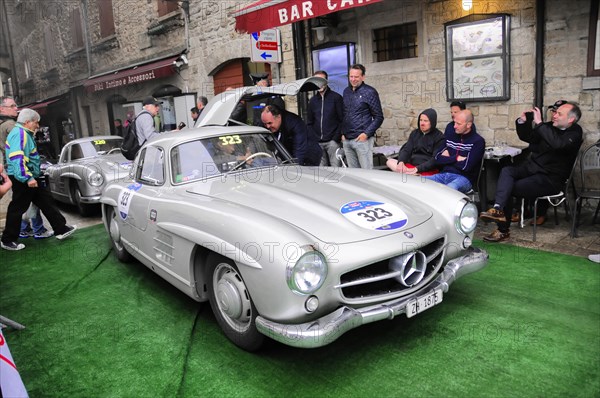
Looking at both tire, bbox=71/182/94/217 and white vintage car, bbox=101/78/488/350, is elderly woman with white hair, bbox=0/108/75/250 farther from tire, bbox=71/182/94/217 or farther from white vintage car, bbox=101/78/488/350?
white vintage car, bbox=101/78/488/350

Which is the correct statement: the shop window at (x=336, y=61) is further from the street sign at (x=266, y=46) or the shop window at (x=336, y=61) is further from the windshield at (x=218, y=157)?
the windshield at (x=218, y=157)

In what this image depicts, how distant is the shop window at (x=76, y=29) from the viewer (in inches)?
677

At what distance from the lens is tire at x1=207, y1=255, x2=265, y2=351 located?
2.88 m

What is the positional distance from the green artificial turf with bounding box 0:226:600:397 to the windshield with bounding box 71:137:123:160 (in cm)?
417

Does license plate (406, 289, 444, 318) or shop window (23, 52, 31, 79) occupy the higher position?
shop window (23, 52, 31, 79)

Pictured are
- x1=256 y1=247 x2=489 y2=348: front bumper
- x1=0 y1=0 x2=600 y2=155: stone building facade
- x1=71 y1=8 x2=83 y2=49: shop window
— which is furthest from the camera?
x1=71 y1=8 x2=83 y2=49: shop window

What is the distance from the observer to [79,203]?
758 cm

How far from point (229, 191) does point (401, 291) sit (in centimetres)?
147

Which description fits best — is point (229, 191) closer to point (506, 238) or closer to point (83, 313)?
point (83, 313)

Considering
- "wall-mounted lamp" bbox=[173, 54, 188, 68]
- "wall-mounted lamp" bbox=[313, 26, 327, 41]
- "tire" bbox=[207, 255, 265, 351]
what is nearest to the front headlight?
"tire" bbox=[207, 255, 265, 351]

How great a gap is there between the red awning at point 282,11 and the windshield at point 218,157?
2897 mm

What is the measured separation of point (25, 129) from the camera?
18.5ft

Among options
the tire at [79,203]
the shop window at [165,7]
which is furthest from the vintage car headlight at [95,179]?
the shop window at [165,7]

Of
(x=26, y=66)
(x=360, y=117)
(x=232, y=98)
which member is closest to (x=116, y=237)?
(x=232, y=98)
